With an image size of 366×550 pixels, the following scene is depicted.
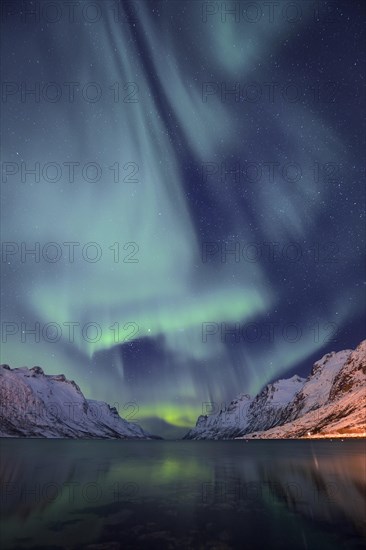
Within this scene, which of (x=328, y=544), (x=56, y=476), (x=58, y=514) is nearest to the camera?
(x=328, y=544)

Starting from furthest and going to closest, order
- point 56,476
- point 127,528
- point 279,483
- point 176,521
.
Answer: point 56,476, point 279,483, point 176,521, point 127,528

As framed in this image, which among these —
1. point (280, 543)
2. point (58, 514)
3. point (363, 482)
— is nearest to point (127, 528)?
point (58, 514)

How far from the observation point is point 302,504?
77.4 ft

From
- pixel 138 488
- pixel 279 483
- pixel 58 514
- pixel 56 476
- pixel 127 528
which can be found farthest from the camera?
pixel 56 476

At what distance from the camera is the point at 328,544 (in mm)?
15609

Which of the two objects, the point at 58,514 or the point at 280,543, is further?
the point at 58,514

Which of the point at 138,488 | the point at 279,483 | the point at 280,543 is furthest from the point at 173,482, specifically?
the point at 280,543

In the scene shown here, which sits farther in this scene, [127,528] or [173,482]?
[173,482]

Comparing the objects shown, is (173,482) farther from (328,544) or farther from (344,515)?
(328,544)

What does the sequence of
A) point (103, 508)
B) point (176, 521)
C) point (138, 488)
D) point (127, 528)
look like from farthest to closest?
point (138, 488), point (103, 508), point (176, 521), point (127, 528)

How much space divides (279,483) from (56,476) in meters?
21.9

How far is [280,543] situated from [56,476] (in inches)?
1211

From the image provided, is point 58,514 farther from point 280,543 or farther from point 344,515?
point 344,515

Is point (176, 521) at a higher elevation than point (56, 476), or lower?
lower
